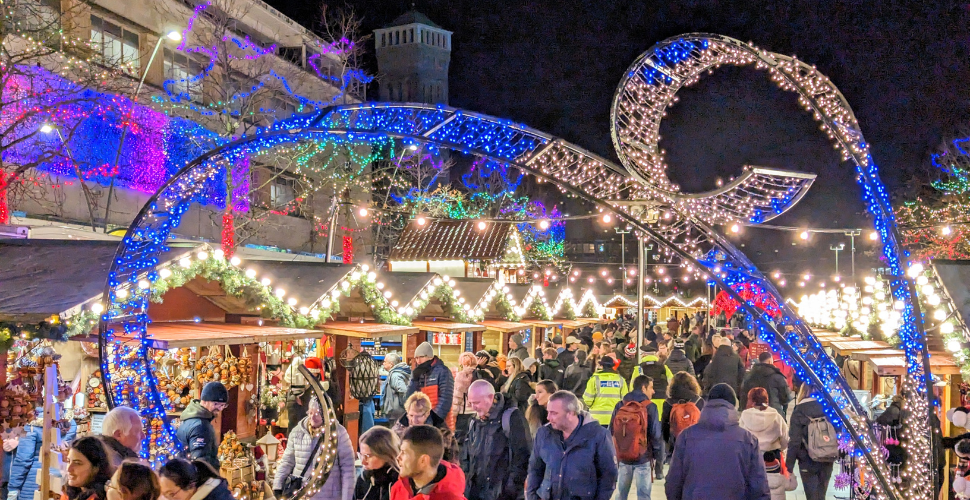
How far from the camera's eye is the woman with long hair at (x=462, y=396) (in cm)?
882

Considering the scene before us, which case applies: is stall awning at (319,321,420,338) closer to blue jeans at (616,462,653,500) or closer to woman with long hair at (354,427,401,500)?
blue jeans at (616,462,653,500)

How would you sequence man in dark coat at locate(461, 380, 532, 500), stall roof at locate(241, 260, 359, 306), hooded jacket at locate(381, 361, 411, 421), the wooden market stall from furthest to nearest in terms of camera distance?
the wooden market stall < stall roof at locate(241, 260, 359, 306) < hooded jacket at locate(381, 361, 411, 421) < man in dark coat at locate(461, 380, 532, 500)

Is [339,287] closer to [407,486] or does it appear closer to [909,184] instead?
[407,486]

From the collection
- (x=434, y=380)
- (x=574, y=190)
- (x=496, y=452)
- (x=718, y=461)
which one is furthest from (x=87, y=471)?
(x=434, y=380)

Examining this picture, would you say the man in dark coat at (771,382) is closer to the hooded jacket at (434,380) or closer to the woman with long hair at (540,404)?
the woman with long hair at (540,404)

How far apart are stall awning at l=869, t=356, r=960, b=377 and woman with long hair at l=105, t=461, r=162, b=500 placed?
7330mm

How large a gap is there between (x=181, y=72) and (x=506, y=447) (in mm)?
24155

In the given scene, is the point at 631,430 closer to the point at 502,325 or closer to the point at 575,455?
the point at 575,455

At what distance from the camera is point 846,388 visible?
7633mm

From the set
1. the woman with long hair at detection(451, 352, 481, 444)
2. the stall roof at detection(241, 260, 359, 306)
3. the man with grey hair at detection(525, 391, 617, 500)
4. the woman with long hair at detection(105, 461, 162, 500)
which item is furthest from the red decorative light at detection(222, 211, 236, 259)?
the woman with long hair at detection(105, 461, 162, 500)

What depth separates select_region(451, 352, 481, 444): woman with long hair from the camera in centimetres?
882

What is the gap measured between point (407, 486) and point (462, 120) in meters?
3.64

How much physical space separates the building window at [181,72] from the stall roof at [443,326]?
14.1 m

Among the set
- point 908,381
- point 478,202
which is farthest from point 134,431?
point 478,202
